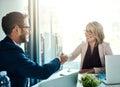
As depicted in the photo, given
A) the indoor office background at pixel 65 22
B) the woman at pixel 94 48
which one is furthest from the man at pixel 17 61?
the indoor office background at pixel 65 22

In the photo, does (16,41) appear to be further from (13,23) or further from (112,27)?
(112,27)

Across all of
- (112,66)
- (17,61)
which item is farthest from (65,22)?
(17,61)

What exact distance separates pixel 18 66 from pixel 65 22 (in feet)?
6.54

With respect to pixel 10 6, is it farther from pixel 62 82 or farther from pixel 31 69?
pixel 62 82

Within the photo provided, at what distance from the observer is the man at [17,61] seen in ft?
6.23

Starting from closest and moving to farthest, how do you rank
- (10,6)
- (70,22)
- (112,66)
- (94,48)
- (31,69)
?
(31,69) < (112,66) < (10,6) < (94,48) < (70,22)

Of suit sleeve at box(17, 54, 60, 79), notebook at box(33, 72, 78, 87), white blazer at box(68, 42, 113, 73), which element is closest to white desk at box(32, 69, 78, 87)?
notebook at box(33, 72, 78, 87)

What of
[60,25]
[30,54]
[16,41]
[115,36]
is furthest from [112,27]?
[16,41]

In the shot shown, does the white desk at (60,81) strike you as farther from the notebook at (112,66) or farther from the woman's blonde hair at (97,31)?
the woman's blonde hair at (97,31)

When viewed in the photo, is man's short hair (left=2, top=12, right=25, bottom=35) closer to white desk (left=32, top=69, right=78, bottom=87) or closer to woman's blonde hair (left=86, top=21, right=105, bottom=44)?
white desk (left=32, top=69, right=78, bottom=87)

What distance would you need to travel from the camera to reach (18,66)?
1903mm

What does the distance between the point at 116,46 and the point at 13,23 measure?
7.22 ft

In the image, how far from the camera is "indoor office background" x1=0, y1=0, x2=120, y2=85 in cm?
372

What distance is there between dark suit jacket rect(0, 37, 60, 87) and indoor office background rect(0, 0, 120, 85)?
62.6 inches
